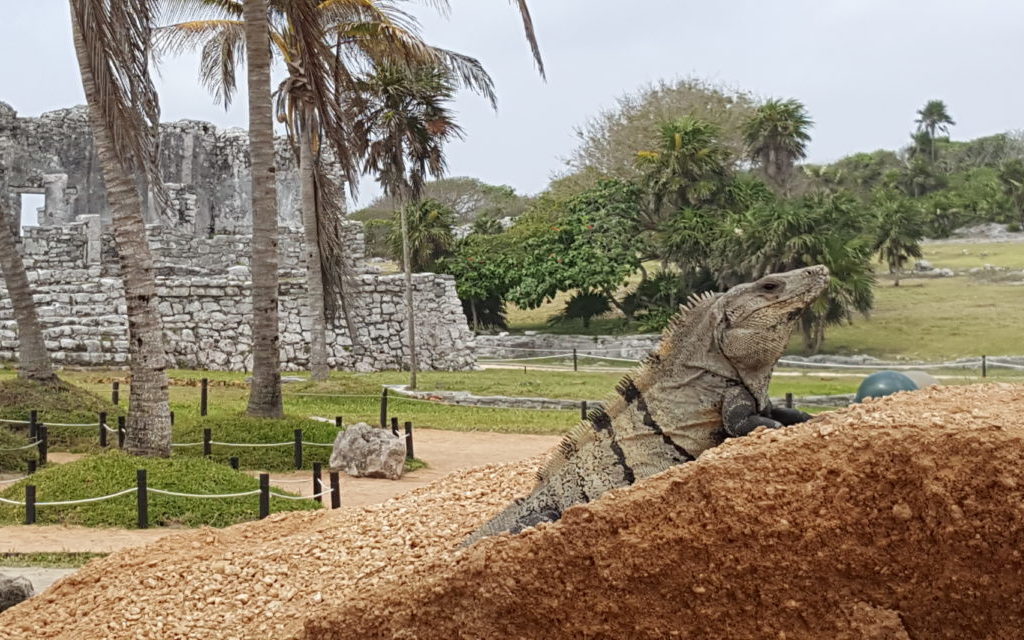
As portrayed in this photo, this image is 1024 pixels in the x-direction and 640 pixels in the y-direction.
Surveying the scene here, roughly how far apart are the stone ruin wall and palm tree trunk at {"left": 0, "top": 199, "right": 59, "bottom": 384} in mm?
7258

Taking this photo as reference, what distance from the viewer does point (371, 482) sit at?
41.9 feet

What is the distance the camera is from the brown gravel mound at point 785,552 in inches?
154

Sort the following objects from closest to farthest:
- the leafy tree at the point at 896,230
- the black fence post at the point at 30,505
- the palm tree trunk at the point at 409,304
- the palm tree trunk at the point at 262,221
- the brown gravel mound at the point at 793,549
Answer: the brown gravel mound at the point at 793,549
the black fence post at the point at 30,505
the palm tree trunk at the point at 262,221
the palm tree trunk at the point at 409,304
the leafy tree at the point at 896,230

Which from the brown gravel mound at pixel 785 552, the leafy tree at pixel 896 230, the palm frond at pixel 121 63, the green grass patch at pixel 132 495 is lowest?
the green grass patch at pixel 132 495

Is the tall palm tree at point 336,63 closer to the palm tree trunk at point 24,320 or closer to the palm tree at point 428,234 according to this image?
the palm tree trunk at point 24,320

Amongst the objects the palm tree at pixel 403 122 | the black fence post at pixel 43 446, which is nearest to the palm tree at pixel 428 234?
the palm tree at pixel 403 122

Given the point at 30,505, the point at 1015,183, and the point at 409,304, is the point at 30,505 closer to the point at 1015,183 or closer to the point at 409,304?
the point at 409,304

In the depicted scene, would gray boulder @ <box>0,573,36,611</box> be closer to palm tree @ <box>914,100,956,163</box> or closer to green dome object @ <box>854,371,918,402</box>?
green dome object @ <box>854,371,918,402</box>

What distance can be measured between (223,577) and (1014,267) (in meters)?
38.4

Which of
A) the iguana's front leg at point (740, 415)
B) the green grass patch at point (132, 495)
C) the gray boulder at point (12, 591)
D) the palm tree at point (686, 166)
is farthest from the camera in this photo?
the palm tree at point (686, 166)

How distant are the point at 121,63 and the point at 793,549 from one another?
32.9 feet

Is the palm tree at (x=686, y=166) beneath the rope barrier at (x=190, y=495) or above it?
above

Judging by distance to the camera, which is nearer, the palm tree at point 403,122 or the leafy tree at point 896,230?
the palm tree at point 403,122

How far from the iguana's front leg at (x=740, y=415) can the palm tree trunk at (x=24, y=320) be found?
44.3 ft
